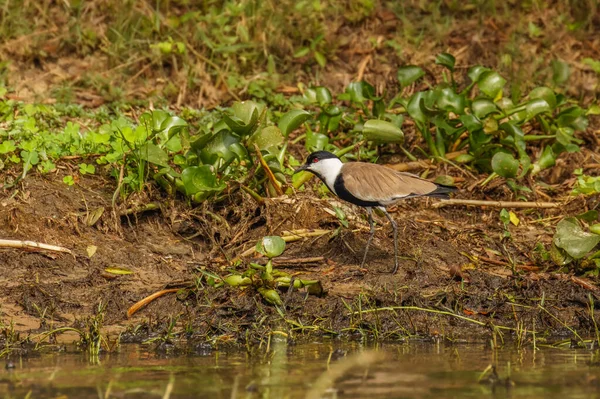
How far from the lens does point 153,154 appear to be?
24.7 feet

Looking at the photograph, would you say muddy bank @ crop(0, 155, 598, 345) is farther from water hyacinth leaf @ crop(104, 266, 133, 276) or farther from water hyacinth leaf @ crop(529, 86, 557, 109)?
water hyacinth leaf @ crop(529, 86, 557, 109)

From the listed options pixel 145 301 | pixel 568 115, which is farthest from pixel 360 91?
pixel 145 301

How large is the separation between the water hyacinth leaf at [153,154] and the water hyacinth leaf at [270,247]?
4.09ft

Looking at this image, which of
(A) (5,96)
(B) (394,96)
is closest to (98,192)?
(A) (5,96)

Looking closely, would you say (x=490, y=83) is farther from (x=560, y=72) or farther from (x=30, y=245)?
(x=30, y=245)

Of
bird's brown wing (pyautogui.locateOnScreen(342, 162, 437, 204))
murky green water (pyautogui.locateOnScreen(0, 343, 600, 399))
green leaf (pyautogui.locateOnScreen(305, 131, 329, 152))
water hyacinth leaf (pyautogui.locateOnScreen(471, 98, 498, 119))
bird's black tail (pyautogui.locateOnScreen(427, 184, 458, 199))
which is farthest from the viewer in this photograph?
green leaf (pyautogui.locateOnScreen(305, 131, 329, 152))

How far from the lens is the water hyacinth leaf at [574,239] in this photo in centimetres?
707

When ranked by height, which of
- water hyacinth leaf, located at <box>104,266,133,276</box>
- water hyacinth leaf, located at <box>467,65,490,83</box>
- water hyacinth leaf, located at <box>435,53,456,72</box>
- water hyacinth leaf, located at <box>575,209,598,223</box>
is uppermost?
water hyacinth leaf, located at <box>435,53,456,72</box>

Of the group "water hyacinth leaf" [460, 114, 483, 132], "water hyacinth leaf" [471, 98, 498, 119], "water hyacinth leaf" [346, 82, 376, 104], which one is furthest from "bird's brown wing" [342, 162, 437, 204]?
"water hyacinth leaf" [346, 82, 376, 104]

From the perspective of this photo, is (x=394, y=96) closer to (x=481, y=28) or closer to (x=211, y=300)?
(x=481, y=28)

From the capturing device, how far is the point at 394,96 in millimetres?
9898

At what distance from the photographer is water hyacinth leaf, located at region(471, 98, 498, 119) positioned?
855 centimetres

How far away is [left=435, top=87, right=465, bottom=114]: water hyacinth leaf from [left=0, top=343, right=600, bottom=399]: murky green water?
9.72 feet

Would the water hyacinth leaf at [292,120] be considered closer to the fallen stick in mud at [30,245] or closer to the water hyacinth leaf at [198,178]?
the water hyacinth leaf at [198,178]
